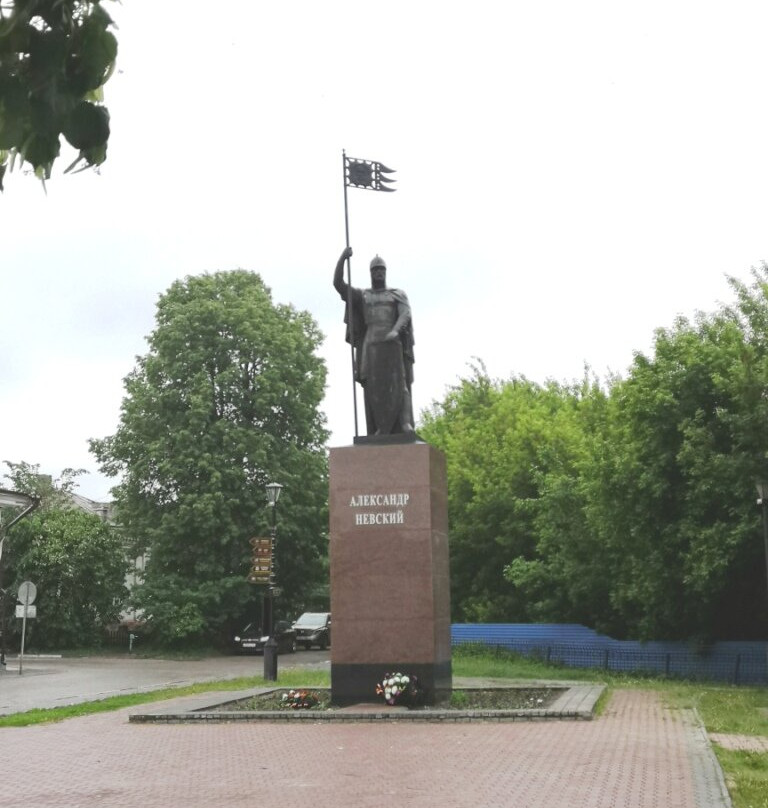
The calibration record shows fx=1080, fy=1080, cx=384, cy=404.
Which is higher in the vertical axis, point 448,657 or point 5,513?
point 5,513

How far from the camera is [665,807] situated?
755cm

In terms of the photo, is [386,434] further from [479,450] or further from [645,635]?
[479,450]

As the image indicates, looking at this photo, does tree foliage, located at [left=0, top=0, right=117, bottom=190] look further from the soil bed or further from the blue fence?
the blue fence

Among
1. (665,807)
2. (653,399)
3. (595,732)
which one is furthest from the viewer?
(653,399)

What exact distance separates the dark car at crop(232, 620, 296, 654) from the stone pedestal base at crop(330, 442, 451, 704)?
2172cm

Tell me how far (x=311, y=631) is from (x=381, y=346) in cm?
2770

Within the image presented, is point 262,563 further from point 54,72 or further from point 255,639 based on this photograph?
point 54,72

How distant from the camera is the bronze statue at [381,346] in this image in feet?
52.2

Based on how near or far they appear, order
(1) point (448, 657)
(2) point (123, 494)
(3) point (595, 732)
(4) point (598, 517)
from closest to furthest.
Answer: (3) point (595, 732)
(1) point (448, 657)
(4) point (598, 517)
(2) point (123, 494)

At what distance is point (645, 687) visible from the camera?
20.4 metres

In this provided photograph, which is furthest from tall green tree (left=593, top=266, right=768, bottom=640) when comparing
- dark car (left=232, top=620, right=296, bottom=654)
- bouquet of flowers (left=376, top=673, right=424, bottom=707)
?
dark car (left=232, top=620, right=296, bottom=654)

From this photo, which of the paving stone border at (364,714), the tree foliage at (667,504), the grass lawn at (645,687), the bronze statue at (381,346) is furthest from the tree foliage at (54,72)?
the tree foliage at (667,504)

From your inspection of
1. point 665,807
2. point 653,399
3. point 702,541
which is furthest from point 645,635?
point 665,807

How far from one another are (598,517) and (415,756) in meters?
16.3
